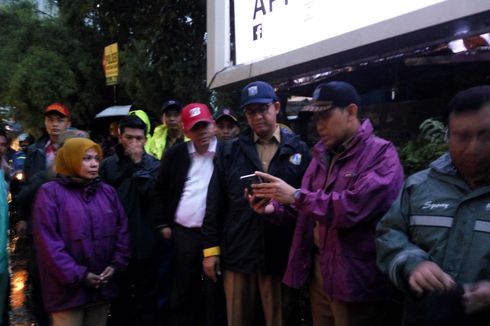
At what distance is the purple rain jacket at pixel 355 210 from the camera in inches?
100

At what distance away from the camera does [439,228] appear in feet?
6.27

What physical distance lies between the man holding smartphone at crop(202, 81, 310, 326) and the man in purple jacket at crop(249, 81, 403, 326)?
442 millimetres

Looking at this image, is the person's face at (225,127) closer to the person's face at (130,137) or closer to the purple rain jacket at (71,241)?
the person's face at (130,137)

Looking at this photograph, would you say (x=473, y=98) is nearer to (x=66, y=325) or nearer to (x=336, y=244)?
(x=336, y=244)

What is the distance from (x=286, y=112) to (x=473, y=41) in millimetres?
2985

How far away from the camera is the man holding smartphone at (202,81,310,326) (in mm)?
3336

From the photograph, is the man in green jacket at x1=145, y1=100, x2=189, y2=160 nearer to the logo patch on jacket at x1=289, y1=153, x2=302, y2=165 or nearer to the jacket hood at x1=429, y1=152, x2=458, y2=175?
the logo patch on jacket at x1=289, y1=153, x2=302, y2=165

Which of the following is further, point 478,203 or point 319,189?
point 319,189

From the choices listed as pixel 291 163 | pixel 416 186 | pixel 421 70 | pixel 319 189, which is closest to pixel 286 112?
pixel 421 70

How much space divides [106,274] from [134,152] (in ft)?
4.02

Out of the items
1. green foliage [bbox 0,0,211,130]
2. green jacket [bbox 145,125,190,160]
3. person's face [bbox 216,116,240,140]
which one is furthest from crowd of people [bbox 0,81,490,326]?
green foliage [bbox 0,0,211,130]

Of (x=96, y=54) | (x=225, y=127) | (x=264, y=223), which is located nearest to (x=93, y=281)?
(x=264, y=223)

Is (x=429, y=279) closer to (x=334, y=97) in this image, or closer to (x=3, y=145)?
(x=334, y=97)

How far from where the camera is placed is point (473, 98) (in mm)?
1850
